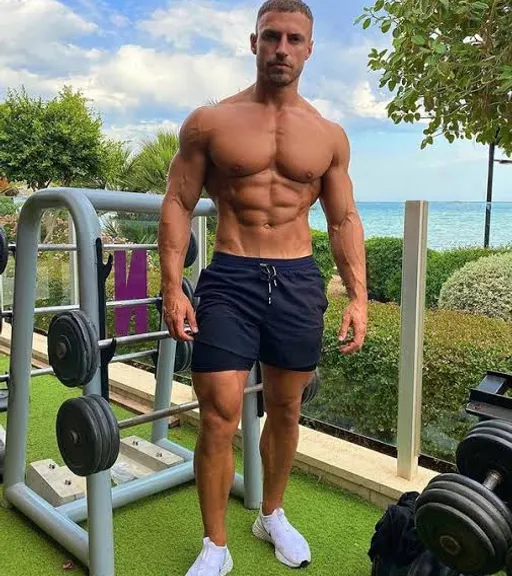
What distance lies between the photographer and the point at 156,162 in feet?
26.6

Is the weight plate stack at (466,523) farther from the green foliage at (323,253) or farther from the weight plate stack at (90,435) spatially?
the green foliage at (323,253)

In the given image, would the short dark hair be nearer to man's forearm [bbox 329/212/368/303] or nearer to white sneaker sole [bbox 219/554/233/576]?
man's forearm [bbox 329/212/368/303]

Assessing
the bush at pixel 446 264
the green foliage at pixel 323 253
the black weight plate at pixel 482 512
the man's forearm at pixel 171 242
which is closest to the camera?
the black weight plate at pixel 482 512

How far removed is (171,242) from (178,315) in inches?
8.9

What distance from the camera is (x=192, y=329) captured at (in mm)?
1761

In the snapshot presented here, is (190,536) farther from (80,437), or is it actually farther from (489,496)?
(489,496)

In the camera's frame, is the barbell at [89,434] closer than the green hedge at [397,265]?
Yes

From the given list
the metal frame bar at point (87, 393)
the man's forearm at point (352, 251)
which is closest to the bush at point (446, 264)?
the man's forearm at point (352, 251)

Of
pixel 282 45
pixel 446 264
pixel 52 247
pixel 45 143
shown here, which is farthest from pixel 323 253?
pixel 45 143

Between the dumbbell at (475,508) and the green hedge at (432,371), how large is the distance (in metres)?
1.51

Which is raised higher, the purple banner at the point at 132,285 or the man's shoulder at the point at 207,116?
the man's shoulder at the point at 207,116

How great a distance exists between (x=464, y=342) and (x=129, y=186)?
24.8 feet

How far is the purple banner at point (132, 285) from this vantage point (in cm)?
321

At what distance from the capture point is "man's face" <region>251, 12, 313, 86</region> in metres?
1.66
